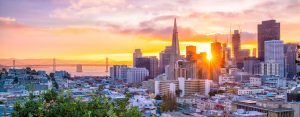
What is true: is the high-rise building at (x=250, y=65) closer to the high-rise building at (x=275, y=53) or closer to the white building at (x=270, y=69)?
the high-rise building at (x=275, y=53)

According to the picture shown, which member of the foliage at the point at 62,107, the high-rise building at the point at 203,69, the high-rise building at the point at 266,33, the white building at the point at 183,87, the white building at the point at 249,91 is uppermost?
the high-rise building at the point at 266,33

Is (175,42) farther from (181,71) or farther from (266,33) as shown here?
(266,33)

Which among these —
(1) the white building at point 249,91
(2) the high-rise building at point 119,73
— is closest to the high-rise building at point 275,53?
(2) the high-rise building at point 119,73

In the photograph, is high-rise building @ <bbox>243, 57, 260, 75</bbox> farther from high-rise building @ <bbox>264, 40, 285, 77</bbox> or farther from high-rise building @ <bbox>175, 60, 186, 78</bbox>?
high-rise building @ <bbox>175, 60, 186, 78</bbox>

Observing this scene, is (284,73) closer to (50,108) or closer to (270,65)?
(270,65)

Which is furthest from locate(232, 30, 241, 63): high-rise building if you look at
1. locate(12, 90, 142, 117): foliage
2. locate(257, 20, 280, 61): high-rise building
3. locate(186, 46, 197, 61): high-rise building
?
locate(12, 90, 142, 117): foliage

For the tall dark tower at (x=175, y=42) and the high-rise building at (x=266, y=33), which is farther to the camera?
the high-rise building at (x=266, y=33)
